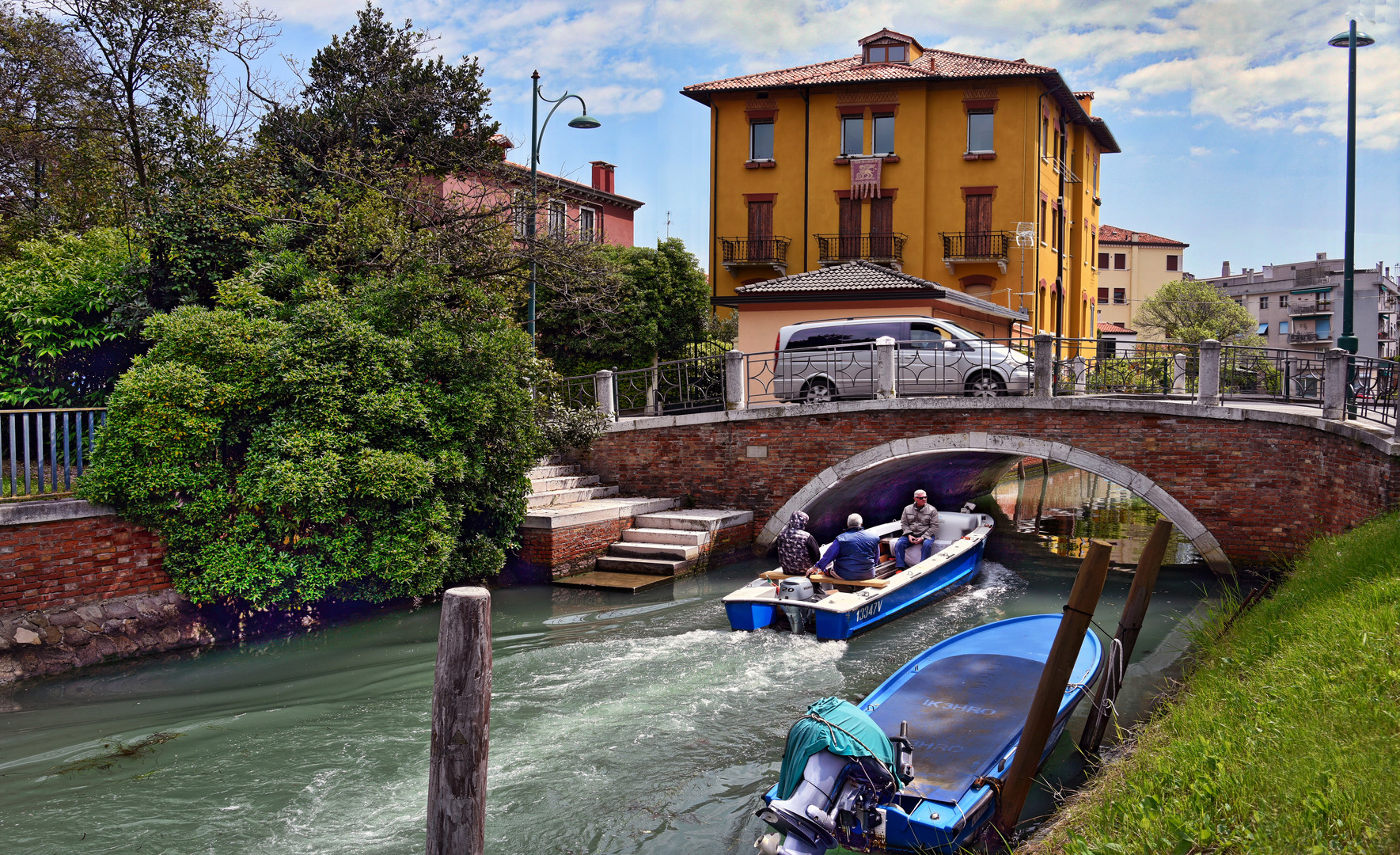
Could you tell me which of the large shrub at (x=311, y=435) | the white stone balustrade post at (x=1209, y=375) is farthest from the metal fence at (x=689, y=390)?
the white stone balustrade post at (x=1209, y=375)

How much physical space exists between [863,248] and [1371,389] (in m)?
16.7

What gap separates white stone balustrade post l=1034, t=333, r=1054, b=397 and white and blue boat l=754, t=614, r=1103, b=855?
6908 mm

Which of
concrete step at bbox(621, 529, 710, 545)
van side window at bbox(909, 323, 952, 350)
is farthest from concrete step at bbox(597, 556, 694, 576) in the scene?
van side window at bbox(909, 323, 952, 350)

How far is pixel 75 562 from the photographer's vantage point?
8.61 m

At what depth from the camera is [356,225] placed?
39.0 ft

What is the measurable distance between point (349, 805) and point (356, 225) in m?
8.15

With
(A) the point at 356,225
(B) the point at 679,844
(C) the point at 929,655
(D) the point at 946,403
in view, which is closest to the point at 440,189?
(A) the point at 356,225

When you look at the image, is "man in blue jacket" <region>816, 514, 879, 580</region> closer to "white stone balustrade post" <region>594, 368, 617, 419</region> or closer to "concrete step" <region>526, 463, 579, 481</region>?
"concrete step" <region>526, 463, 579, 481</region>

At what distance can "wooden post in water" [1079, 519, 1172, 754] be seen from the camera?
6914 millimetres

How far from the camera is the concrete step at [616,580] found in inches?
492

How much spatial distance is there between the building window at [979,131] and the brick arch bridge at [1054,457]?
1271 cm

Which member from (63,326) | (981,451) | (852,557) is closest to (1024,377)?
(981,451)

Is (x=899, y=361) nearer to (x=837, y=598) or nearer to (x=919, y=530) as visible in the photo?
(x=919, y=530)

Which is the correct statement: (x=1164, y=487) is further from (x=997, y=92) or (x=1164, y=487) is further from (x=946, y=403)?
(x=997, y=92)
